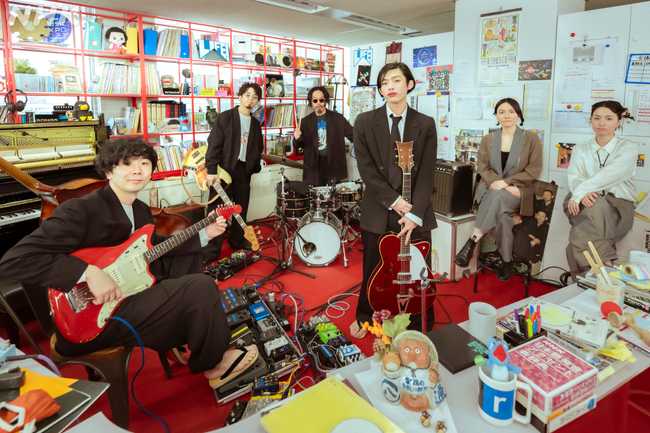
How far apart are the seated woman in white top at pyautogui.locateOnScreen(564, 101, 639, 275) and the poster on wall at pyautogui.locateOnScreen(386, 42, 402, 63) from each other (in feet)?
7.19

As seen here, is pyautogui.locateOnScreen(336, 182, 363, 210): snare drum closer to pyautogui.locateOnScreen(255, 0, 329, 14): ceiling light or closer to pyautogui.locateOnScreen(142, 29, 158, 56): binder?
pyautogui.locateOnScreen(255, 0, 329, 14): ceiling light

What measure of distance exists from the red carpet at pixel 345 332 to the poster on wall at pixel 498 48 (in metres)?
1.69

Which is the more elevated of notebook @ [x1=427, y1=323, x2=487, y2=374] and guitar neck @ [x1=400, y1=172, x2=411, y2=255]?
guitar neck @ [x1=400, y1=172, x2=411, y2=255]

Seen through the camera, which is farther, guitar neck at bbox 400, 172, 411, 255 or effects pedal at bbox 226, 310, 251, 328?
effects pedal at bbox 226, 310, 251, 328

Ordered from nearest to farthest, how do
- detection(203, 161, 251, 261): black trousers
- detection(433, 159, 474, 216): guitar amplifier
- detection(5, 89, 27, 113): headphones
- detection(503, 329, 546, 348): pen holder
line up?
1. detection(503, 329, 546, 348): pen holder
2. detection(433, 159, 474, 216): guitar amplifier
3. detection(5, 89, 27, 113): headphones
4. detection(203, 161, 251, 261): black trousers

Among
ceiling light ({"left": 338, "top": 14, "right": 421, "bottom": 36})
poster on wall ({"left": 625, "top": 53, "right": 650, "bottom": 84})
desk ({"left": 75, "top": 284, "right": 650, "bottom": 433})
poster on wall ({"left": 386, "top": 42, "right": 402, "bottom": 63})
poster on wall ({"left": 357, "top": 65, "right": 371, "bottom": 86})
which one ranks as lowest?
desk ({"left": 75, "top": 284, "right": 650, "bottom": 433})

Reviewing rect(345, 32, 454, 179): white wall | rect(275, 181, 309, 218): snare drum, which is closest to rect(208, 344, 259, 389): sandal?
rect(275, 181, 309, 218): snare drum

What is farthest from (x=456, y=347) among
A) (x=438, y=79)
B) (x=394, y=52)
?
(x=394, y=52)

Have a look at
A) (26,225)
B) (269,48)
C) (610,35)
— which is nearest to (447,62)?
(610,35)

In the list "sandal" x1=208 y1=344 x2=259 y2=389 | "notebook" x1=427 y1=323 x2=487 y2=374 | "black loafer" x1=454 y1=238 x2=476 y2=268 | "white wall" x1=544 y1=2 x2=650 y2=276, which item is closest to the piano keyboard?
"sandal" x1=208 y1=344 x2=259 y2=389

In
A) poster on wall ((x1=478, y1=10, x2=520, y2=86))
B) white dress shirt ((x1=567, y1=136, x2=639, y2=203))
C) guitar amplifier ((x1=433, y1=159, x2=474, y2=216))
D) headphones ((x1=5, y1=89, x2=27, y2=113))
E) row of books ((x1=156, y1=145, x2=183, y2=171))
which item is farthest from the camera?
row of books ((x1=156, y1=145, x2=183, y2=171))

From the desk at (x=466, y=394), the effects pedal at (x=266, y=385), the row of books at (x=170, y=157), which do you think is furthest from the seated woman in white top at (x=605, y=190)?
the row of books at (x=170, y=157)

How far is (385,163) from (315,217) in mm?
1390

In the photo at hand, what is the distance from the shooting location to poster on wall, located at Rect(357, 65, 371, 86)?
4918mm
